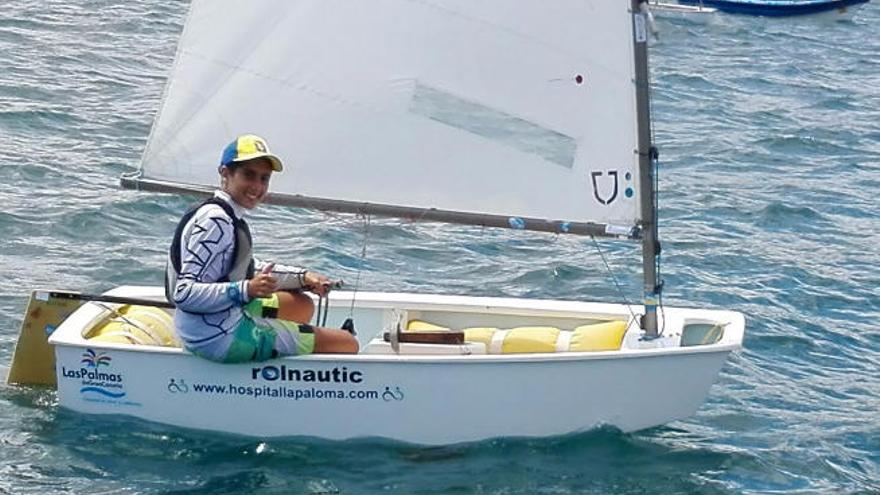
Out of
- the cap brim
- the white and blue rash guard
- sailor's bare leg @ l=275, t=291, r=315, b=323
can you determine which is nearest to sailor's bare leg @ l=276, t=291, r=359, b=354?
sailor's bare leg @ l=275, t=291, r=315, b=323

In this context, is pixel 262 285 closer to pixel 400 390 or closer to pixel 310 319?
pixel 400 390

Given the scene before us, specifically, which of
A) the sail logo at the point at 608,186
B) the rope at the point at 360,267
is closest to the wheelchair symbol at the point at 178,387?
the rope at the point at 360,267

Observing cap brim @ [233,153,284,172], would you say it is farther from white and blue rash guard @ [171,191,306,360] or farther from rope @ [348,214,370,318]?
rope @ [348,214,370,318]

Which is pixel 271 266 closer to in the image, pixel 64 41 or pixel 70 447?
pixel 70 447

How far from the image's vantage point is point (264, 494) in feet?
25.6

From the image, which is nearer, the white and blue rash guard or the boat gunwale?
the white and blue rash guard

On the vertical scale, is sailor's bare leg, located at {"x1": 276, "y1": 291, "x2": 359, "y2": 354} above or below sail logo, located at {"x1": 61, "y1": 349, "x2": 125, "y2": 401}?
above

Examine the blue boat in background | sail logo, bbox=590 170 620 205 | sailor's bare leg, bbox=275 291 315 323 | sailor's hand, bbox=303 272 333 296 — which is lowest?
sailor's bare leg, bbox=275 291 315 323

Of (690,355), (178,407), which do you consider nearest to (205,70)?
(178,407)

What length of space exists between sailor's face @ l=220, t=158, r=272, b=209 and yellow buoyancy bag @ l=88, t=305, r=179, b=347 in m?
0.96

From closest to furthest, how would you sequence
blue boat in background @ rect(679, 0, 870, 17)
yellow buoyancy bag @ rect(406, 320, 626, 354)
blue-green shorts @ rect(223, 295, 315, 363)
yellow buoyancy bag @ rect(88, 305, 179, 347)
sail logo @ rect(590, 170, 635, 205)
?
blue-green shorts @ rect(223, 295, 315, 363), sail logo @ rect(590, 170, 635, 205), yellow buoyancy bag @ rect(88, 305, 179, 347), yellow buoyancy bag @ rect(406, 320, 626, 354), blue boat in background @ rect(679, 0, 870, 17)

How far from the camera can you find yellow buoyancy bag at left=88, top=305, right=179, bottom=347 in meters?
8.30

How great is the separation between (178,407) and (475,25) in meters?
2.26

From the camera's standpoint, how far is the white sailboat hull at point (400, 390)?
26.2ft
